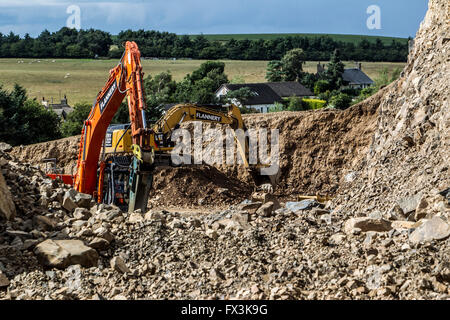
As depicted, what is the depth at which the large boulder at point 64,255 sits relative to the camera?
10828mm

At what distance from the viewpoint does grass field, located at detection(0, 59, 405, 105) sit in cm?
6988

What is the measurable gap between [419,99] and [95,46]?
240 ft

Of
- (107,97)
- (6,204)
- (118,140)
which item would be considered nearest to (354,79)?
(118,140)

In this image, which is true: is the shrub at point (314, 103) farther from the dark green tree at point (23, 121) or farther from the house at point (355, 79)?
the dark green tree at point (23, 121)

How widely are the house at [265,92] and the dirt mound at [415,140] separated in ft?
125

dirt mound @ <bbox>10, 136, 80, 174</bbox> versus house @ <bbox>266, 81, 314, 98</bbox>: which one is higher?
house @ <bbox>266, 81, 314, 98</bbox>

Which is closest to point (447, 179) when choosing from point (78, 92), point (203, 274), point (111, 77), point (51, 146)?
point (203, 274)

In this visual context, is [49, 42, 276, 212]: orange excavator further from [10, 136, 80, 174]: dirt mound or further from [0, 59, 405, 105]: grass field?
[0, 59, 405, 105]: grass field

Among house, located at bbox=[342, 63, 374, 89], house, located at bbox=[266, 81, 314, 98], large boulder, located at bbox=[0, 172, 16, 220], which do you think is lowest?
large boulder, located at bbox=[0, 172, 16, 220]

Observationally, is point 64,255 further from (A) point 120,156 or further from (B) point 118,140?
(B) point 118,140

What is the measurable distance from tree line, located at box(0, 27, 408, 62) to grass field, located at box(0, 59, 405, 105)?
6.07ft

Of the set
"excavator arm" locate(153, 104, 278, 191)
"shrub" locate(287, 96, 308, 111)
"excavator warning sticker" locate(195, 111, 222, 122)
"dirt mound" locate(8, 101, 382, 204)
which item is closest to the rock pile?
"excavator arm" locate(153, 104, 278, 191)

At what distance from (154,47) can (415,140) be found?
78.7m

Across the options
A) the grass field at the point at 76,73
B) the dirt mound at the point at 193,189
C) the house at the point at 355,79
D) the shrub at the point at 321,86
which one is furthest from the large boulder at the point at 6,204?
the house at the point at 355,79
